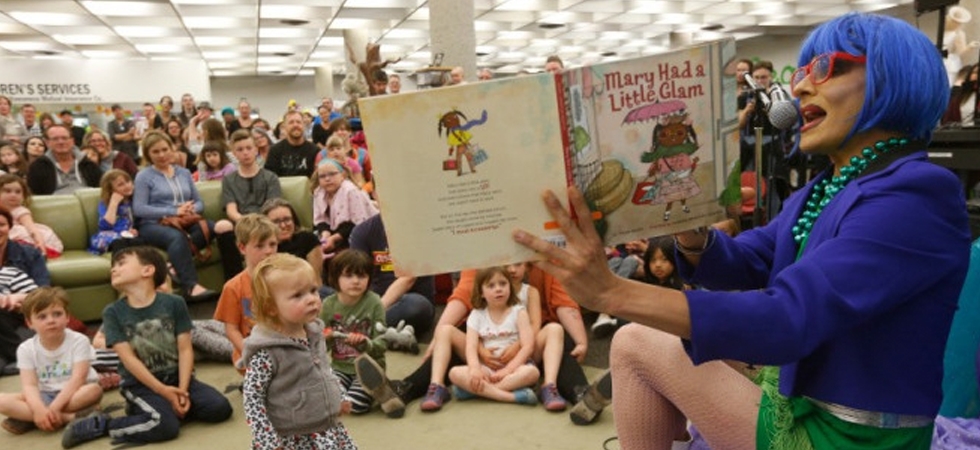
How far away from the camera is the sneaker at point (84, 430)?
9.91 feet

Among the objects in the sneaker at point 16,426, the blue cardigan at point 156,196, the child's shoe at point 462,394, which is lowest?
the child's shoe at point 462,394

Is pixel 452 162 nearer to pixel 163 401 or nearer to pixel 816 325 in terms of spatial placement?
pixel 816 325

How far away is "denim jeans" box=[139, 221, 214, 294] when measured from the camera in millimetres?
4910

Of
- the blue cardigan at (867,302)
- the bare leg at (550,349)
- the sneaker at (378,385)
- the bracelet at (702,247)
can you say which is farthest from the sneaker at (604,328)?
the blue cardigan at (867,302)

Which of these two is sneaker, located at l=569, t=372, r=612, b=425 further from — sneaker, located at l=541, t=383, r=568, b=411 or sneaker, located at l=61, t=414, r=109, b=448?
sneaker, located at l=61, t=414, r=109, b=448

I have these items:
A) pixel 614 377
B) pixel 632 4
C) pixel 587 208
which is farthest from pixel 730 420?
pixel 632 4

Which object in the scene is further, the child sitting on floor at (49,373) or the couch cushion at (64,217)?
the couch cushion at (64,217)

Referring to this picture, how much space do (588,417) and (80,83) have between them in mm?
14180

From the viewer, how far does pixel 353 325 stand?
3.45 meters

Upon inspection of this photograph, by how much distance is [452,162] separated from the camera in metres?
1.00

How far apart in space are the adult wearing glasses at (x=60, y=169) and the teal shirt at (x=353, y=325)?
3414mm

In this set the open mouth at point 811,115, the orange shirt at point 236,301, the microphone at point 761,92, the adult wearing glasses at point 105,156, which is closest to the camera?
the open mouth at point 811,115

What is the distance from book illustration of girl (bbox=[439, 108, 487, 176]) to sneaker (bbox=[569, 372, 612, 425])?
6.85ft

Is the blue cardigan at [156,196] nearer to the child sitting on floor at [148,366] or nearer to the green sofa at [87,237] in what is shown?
the green sofa at [87,237]
